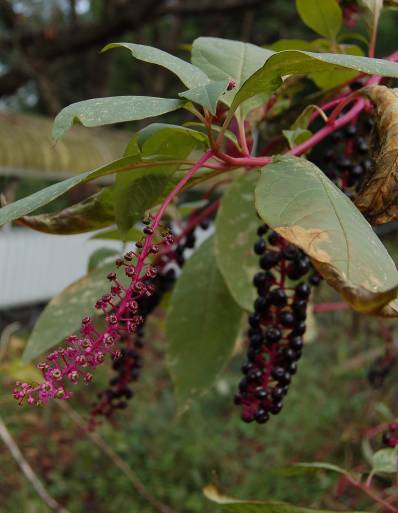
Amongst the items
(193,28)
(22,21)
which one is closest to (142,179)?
(22,21)

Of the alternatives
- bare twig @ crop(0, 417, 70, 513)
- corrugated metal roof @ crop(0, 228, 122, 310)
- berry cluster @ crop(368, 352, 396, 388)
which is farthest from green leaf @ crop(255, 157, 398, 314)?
corrugated metal roof @ crop(0, 228, 122, 310)

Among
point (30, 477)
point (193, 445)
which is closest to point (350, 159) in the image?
point (30, 477)

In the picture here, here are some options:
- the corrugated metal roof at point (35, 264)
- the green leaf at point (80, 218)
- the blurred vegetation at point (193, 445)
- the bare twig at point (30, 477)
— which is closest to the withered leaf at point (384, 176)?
the green leaf at point (80, 218)

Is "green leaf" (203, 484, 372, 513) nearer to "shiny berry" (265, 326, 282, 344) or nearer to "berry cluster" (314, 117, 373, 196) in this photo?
"shiny berry" (265, 326, 282, 344)

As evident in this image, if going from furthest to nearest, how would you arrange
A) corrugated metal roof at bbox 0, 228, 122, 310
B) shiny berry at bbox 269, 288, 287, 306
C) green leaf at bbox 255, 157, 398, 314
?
corrugated metal roof at bbox 0, 228, 122, 310
shiny berry at bbox 269, 288, 287, 306
green leaf at bbox 255, 157, 398, 314

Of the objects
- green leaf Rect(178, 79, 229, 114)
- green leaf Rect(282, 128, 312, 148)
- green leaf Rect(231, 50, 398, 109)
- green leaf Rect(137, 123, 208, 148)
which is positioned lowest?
green leaf Rect(282, 128, 312, 148)

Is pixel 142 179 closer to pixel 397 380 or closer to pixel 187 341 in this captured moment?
pixel 187 341

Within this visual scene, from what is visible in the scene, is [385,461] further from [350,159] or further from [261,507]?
[350,159]
